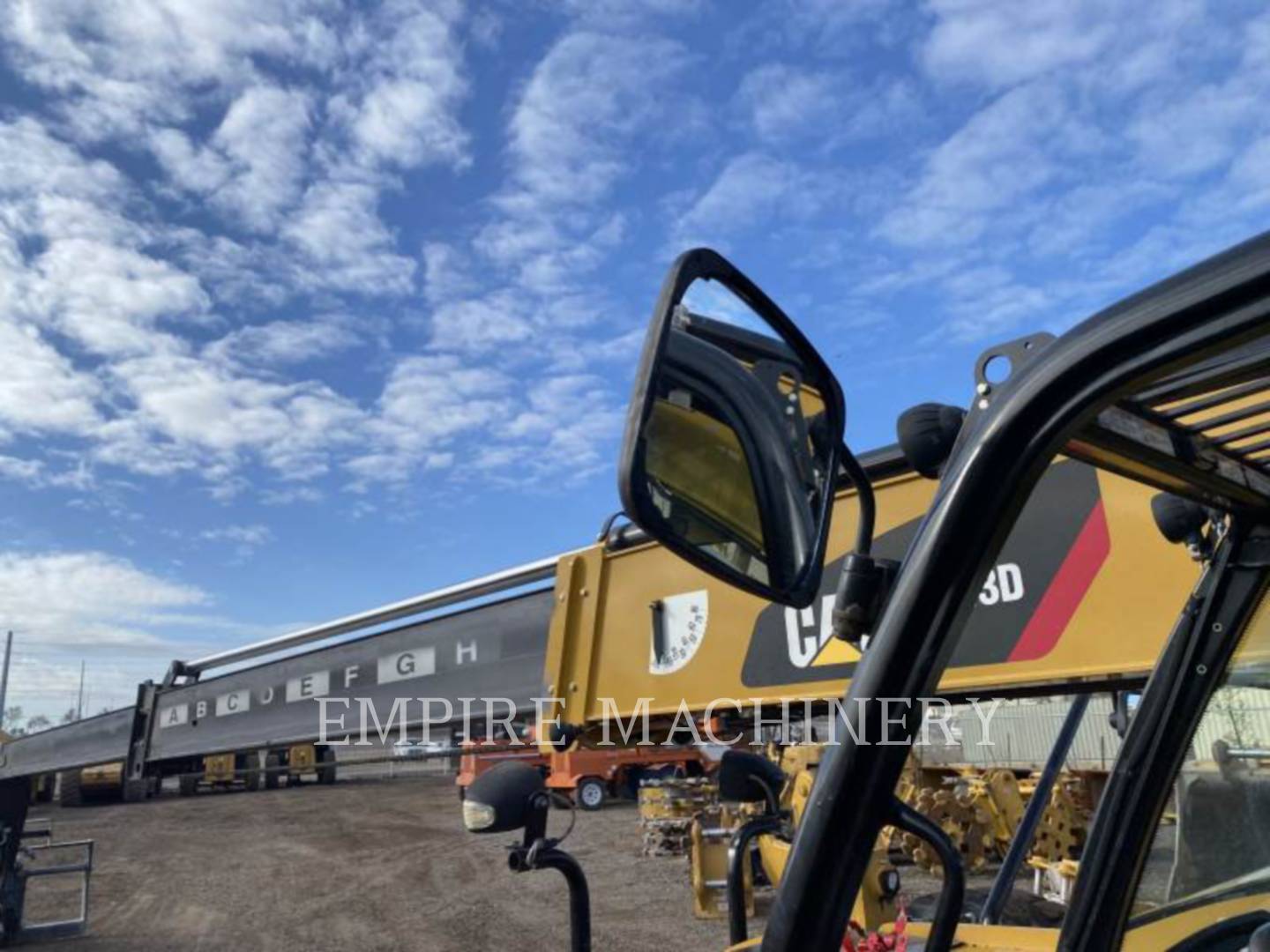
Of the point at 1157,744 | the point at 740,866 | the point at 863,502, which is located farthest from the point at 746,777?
the point at 863,502

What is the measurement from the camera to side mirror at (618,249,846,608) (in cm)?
126

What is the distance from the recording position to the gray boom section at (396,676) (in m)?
3.74

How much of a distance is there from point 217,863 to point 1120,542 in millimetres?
15455

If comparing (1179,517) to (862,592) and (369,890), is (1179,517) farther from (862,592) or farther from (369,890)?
(369,890)

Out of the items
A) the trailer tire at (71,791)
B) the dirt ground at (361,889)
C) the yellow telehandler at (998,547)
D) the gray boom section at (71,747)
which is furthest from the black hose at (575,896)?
the trailer tire at (71,791)

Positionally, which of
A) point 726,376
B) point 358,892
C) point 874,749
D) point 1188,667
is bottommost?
point 358,892

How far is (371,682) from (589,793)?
58.8 feet

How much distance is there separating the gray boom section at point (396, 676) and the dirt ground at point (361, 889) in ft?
17.2

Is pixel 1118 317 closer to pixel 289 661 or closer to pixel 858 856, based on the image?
pixel 858 856

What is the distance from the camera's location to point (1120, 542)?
94.3 inches

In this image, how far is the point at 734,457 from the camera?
1.38m

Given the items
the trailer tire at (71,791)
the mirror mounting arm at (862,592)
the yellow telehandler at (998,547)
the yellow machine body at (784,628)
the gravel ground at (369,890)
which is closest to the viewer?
the yellow telehandler at (998,547)

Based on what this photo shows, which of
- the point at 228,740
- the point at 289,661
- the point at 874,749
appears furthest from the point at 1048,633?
the point at 228,740

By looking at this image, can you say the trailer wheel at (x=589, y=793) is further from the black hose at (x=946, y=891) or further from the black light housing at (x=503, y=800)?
the black hose at (x=946, y=891)
